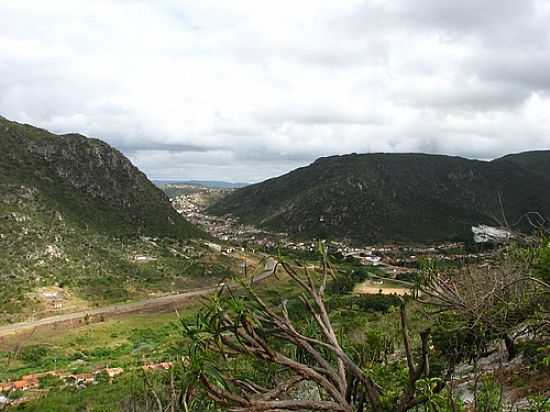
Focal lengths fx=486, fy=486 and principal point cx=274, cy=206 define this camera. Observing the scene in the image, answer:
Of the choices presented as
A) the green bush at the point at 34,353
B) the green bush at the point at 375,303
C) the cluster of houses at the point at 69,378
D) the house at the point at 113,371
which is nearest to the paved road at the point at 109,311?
the green bush at the point at 34,353

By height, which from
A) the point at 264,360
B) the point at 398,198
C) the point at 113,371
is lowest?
the point at 113,371

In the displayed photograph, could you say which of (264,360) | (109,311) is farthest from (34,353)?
(264,360)

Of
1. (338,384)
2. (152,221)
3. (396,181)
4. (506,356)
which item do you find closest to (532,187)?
(396,181)

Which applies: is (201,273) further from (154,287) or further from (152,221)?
(152,221)

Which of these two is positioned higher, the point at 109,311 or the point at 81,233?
the point at 81,233

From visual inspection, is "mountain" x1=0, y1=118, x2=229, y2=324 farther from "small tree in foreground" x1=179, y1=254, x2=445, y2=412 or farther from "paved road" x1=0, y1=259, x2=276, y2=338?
"small tree in foreground" x1=179, y1=254, x2=445, y2=412

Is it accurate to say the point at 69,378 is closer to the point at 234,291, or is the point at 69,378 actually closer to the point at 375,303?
the point at 234,291

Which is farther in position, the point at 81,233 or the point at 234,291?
the point at 81,233
